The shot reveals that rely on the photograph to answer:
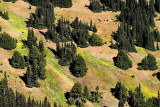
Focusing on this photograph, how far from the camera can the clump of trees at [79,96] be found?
282 feet

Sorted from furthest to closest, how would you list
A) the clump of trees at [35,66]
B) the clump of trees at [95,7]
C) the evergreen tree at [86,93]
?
the clump of trees at [95,7]
the evergreen tree at [86,93]
the clump of trees at [35,66]

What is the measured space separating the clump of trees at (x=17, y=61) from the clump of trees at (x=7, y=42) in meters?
7.79

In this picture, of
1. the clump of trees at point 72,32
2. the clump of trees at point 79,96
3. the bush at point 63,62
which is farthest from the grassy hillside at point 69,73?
the clump of trees at point 72,32

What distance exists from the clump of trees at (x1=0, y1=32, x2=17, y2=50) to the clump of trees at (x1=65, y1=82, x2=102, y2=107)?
86.2ft

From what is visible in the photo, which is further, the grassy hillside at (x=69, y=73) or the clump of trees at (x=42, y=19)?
the clump of trees at (x=42, y=19)

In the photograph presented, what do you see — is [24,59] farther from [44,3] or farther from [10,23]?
[44,3]

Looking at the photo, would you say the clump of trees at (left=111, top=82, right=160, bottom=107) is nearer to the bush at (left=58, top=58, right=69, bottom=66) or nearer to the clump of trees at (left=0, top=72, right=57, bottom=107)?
the bush at (left=58, top=58, right=69, bottom=66)

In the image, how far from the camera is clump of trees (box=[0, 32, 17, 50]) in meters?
97.6

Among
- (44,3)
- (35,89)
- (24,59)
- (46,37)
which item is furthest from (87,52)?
(44,3)

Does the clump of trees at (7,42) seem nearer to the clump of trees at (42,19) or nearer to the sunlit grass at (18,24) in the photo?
the sunlit grass at (18,24)

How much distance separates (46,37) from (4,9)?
2955cm

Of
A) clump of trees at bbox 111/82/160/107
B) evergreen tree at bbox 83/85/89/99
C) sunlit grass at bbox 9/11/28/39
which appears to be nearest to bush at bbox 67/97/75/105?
evergreen tree at bbox 83/85/89/99

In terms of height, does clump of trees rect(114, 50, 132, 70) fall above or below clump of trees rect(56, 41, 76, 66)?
below

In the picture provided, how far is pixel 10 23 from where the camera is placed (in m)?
120
